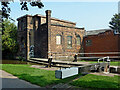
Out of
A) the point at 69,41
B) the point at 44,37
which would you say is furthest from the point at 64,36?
the point at 44,37

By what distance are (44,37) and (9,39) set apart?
26.5 ft

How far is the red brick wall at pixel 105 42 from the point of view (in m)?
20.0

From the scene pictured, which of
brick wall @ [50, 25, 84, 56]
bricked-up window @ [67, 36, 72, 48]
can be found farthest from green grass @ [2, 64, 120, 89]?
bricked-up window @ [67, 36, 72, 48]

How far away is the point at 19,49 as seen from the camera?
25000 millimetres

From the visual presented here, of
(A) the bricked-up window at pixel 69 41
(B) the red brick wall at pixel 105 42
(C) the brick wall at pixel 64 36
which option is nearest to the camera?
(B) the red brick wall at pixel 105 42

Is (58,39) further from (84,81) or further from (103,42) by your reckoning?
(84,81)

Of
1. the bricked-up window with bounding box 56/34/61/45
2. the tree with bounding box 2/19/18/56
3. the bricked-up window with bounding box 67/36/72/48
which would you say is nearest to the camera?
the bricked-up window with bounding box 56/34/61/45

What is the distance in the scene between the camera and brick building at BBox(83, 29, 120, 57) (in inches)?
791

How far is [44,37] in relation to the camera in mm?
20938

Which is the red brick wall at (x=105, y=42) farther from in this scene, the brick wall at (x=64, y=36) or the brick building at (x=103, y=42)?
the brick wall at (x=64, y=36)

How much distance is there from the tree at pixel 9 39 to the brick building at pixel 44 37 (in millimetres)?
1358

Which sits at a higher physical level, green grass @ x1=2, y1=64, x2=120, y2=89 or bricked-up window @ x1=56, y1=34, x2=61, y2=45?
bricked-up window @ x1=56, y1=34, x2=61, y2=45

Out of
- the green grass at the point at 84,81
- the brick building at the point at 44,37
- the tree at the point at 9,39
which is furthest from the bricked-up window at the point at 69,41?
the green grass at the point at 84,81

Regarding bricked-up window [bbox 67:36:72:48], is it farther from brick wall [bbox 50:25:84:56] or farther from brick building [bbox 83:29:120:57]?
brick building [bbox 83:29:120:57]
